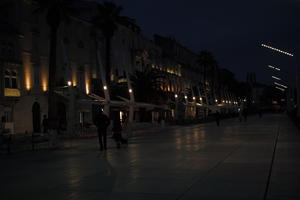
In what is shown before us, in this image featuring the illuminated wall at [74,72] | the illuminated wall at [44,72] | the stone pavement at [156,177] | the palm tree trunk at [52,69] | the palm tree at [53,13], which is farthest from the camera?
the illuminated wall at [74,72]

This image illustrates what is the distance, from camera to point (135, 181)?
10.0 metres

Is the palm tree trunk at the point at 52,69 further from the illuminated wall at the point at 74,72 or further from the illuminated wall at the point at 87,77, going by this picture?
the illuminated wall at the point at 87,77

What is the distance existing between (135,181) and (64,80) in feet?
111

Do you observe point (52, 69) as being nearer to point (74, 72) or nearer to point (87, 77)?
point (74, 72)

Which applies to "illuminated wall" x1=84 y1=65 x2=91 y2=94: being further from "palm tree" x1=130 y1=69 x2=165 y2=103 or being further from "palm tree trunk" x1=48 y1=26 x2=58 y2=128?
"palm tree trunk" x1=48 y1=26 x2=58 y2=128

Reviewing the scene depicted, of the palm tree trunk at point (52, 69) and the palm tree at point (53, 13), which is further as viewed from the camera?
the palm tree trunk at point (52, 69)

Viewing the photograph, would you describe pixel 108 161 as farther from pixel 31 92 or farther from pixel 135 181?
pixel 31 92

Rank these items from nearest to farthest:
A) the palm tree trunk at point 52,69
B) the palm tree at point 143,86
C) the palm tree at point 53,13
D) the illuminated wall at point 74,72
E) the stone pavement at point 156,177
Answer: the stone pavement at point 156,177 → the palm tree at point 53,13 → the palm tree trunk at point 52,69 → the illuminated wall at point 74,72 → the palm tree at point 143,86

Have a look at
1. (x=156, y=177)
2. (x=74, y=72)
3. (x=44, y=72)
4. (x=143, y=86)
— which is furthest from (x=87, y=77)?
(x=156, y=177)

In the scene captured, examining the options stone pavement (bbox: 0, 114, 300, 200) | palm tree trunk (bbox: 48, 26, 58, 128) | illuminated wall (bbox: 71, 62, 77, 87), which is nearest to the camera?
stone pavement (bbox: 0, 114, 300, 200)

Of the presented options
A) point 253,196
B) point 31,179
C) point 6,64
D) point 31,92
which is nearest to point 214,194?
point 253,196

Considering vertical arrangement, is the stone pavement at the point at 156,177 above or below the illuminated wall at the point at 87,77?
below

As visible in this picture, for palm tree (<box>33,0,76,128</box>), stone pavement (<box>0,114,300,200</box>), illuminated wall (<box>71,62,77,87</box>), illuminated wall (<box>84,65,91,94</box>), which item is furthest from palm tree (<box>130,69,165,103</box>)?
stone pavement (<box>0,114,300,200</box>)

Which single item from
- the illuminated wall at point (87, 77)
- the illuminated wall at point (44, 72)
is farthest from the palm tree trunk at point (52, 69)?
the illuminated wall at point (87, 77)
